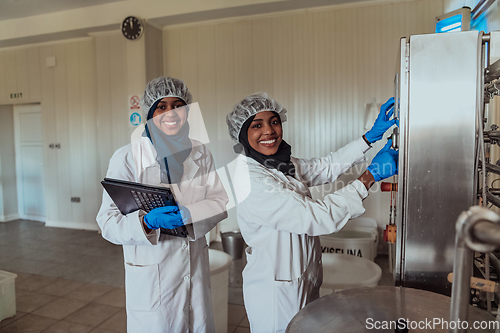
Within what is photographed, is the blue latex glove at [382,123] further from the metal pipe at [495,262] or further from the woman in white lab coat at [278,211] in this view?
the metal pipe at [495,262]

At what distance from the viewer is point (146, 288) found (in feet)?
4.36

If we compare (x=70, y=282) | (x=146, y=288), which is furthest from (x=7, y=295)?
(x=146, y=288)

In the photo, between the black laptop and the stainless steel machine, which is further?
the black laptop

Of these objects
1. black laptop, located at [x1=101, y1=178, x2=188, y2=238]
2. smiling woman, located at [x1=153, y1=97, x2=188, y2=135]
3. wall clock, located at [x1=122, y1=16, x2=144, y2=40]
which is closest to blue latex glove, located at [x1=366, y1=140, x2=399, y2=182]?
black laptop, located at [x1=101, y1=178, x2=188, y2=238]

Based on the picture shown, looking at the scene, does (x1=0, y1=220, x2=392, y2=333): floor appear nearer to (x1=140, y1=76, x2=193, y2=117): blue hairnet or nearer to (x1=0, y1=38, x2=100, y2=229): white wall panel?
(x1=0, y1=38, x2=100, y2=229): white wall panel

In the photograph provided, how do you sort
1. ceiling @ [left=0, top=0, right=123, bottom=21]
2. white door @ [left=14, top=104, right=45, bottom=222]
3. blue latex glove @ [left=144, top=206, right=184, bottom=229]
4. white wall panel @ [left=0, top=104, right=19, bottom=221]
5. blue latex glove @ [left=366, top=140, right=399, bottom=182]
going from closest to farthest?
blue latex glove @ [left=366, top=140, right=399, bottom=182], blue latex glove @ [left=144, top=206, right=184, bottom=229], ceiling @ [left=0, top=0, right=123, bottom=21], white wall panel @ [left=0, top=104, right=19, bottom=221], white door @ [left=14, top=104, right=45, bottom=222]

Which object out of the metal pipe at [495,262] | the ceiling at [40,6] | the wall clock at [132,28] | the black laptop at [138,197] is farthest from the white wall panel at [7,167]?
the metal pipe at [495,262]

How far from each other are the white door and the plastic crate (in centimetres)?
292

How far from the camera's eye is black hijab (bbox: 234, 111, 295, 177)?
1342mm

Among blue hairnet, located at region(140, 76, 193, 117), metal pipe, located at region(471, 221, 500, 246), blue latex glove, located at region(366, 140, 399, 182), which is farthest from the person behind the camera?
blue hairnet, located at region(140, 76, 193, 117)

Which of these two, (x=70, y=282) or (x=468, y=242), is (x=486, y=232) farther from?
(x=70, y=282)

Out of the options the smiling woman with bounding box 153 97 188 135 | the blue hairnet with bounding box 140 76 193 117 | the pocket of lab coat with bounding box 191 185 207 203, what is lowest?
the pocket of lab coat with bounding box 191 185 207 203

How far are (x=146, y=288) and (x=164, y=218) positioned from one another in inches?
12.6

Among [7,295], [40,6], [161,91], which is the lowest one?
[7,295]
